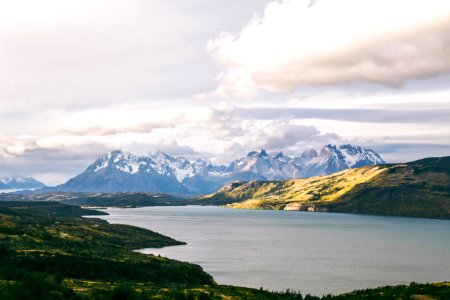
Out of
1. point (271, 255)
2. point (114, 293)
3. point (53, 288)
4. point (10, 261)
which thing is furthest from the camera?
point (271, 255)

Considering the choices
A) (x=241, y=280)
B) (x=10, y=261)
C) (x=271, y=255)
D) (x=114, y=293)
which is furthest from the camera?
(x=271, y=255)

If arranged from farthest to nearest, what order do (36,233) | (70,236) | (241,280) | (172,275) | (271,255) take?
(271,255)
(70,236)
(36,233)
(241,280)
(172,275)

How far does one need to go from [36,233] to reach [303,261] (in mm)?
101673

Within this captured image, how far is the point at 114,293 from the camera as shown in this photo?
62781 mm

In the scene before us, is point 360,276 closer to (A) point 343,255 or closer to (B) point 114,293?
(A) point 343,255

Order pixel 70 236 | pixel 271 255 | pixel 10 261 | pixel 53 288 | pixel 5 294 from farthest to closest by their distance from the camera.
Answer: pixel 271 255
pixel 70 236
pixel 10 261
pixel 53 288
pixel 5 294

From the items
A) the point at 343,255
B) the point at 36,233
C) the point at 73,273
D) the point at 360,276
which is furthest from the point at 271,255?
the point at 73,273

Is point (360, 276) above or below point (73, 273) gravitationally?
below

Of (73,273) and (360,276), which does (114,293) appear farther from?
(360,276)

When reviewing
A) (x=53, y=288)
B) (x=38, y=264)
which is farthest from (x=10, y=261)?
(x=53, y=288)

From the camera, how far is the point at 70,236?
17112cm

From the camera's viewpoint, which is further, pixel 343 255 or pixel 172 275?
pixel 343 255

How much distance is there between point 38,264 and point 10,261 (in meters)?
6.02

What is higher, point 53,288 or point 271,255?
point 53,288
